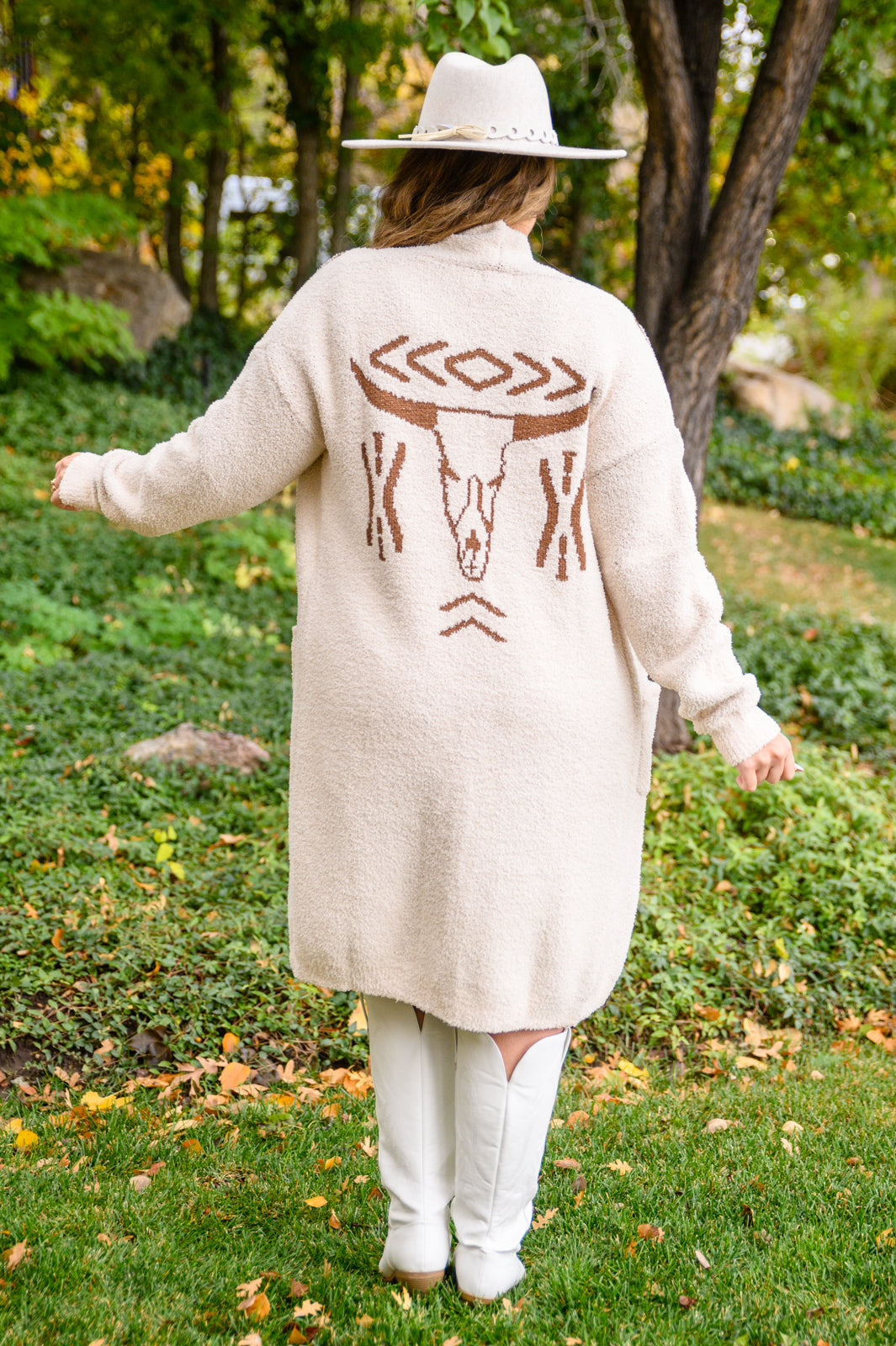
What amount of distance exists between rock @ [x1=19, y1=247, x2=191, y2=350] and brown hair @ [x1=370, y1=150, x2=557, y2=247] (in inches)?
419

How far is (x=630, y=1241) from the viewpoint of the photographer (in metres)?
2.48

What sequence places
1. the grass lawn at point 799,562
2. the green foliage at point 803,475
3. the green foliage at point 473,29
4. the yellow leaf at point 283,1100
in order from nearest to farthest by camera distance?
the yellow leaf at point 283,1100 < the green foliage at point 473,29 < the grass lawn at point 799,562 < the green foliage at point 803,475

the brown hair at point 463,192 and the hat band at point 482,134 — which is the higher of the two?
the hat band at point 482,134

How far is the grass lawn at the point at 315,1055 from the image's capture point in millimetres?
2242

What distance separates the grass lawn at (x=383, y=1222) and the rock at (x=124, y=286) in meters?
10.4

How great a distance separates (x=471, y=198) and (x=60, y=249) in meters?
10.8

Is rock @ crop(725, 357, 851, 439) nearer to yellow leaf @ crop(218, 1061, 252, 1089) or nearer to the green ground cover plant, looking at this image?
the green ground cover plant

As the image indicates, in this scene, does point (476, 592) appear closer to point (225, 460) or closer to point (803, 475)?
point (225, 460)

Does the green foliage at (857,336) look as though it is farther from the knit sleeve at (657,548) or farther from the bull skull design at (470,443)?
the bull skull design at (470,443)

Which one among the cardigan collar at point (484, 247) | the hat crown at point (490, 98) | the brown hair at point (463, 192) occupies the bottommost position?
the cardigan collar at point (484, 247)

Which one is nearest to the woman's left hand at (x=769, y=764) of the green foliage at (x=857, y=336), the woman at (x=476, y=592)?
the woman at (x=476, y=592)

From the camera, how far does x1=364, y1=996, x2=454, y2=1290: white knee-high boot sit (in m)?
2.02

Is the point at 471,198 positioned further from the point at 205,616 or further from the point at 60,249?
the point at 60,249

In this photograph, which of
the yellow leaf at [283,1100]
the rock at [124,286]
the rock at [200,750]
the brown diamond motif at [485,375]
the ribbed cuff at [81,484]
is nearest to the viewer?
the brown diamond motif at [485,375]
